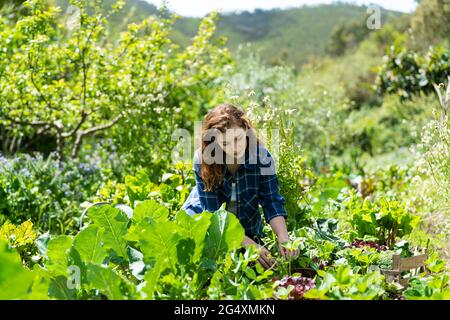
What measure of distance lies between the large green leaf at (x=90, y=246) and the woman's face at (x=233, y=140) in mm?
768

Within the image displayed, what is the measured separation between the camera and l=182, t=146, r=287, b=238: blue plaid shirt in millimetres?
2750

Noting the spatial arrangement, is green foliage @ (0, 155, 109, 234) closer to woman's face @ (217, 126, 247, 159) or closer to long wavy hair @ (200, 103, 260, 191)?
long wavy hair @ (200, 103, 260, 191)

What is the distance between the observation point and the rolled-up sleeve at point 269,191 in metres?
2.76

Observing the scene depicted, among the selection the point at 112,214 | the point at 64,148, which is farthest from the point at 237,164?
the point at 64,148

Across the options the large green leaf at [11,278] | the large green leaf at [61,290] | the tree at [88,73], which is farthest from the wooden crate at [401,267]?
the tree at [88,73]

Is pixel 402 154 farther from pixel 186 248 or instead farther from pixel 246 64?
pixel 186 248

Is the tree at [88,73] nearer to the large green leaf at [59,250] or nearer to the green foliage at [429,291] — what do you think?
the large green leaf at [59,250]

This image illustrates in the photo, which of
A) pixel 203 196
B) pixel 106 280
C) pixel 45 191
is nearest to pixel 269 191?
pixel 203 196

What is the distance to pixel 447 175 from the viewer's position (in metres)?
3.21

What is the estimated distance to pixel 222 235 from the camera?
2238 millimetres

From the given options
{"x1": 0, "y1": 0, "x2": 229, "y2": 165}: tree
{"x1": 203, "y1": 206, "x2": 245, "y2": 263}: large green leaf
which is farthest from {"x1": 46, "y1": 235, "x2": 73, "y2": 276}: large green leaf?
{"x1": 0, "y1": 0, "x2": 229, "y2": 165}: tree

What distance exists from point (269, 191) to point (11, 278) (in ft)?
4.89

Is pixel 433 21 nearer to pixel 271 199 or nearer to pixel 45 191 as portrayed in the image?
pixel 45 191

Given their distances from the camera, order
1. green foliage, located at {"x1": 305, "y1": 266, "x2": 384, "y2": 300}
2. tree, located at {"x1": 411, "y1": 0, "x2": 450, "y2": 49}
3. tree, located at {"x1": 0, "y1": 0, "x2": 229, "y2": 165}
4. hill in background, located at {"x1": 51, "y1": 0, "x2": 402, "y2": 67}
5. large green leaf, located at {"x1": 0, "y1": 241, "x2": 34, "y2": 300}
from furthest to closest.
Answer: hill in background, located at {"x1": 51, "y1": 0, "x2": 402, "y2": 67} → tree, located at {"x1": 411, "y1": 0, "x2": 450, "y2": 49} → tree, located at {"x1": 0, "y1": 0, "x2": 229, "y2": 165} → green foliage, located at {"x1": 305, "y1": 266, "x2": 384, "y2": 300} → large green leaf, located at {"x1": 0, "y1": 241, "x2": 34, "y2": 300}
